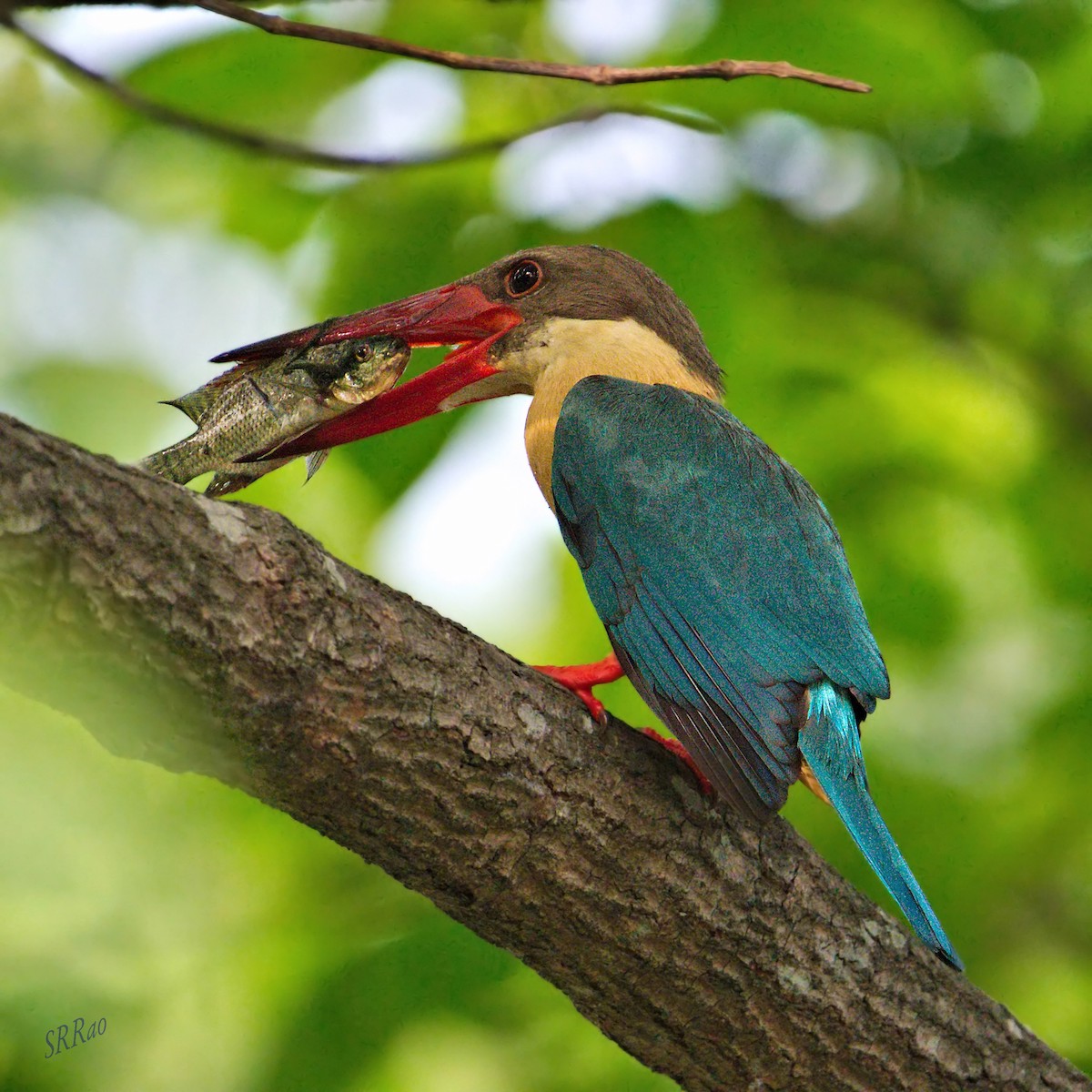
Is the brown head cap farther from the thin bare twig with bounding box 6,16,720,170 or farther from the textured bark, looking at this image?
the textured bark

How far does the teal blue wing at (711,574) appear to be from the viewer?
252 centimetres

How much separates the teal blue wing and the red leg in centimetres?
9

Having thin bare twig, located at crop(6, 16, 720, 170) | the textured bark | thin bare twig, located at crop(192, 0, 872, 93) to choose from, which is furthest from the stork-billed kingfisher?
thin bare twig, located at crop(192, 0, 872, 93)

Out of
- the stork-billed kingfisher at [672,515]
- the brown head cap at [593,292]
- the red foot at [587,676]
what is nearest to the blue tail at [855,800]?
the stork-billed kingfisher at [672,515]

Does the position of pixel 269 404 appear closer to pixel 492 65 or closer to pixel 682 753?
pixel 492 65

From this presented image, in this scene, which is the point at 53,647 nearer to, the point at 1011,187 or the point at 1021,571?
the point at 1021,571

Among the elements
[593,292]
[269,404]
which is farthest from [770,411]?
[269,404]

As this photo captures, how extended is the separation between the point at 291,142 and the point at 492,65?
714 millimetres

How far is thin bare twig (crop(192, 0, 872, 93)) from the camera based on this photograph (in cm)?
196

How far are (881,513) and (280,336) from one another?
154 centimetres

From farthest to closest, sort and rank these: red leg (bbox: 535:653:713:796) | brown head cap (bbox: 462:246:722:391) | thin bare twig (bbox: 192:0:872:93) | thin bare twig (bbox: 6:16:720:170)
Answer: brown head cap (bbox: 462:246:722:391), red leg (bbox: 535:653:713:796), thin bare twig (bbox: 6:16:720:170), thin bare twig (bbox: 192:0:872:93)

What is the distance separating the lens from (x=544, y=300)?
3408mm

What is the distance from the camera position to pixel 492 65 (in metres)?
2.12

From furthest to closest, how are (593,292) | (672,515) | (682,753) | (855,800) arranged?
(593,292)
(672,515)
(682,753)
(855,800)
